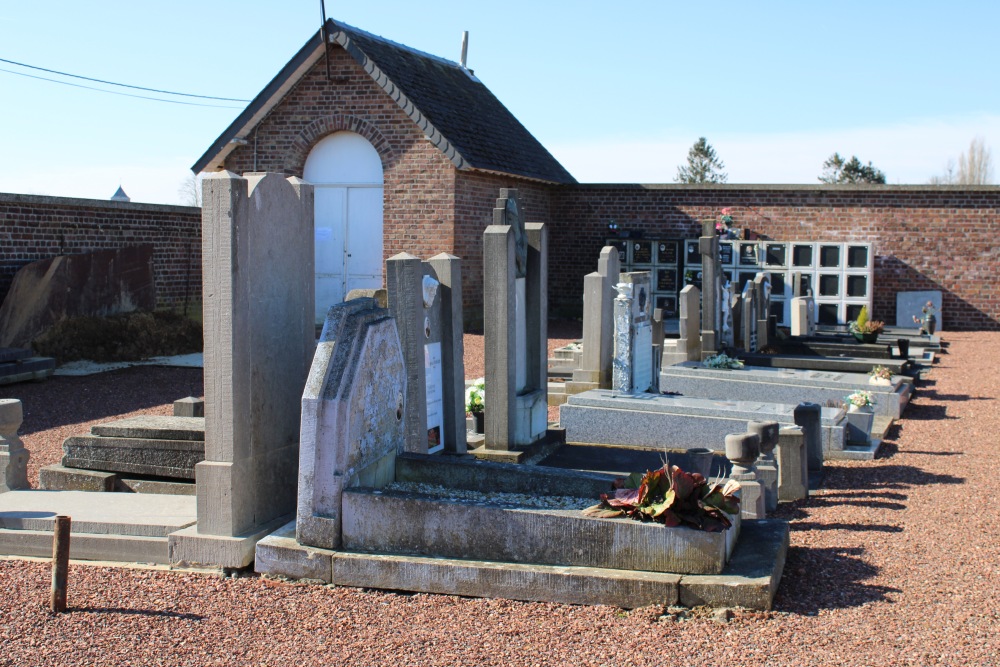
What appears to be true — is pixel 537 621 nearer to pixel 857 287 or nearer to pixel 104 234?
pixel 104 234

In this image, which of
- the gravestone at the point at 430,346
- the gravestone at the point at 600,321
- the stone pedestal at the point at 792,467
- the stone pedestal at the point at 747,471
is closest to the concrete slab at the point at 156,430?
the gravestone at the point at 430,346

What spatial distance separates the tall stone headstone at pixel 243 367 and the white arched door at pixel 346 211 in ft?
42.3

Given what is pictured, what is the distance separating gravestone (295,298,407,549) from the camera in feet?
16.3

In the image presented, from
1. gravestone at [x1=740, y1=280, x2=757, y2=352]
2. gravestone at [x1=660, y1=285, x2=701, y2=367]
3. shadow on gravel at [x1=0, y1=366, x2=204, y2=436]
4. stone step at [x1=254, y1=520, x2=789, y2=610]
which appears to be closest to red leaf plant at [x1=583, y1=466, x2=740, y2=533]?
stone step at [x1=254, y1=520, x2=789, y2=610]

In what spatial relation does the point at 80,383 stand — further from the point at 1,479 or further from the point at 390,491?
the point at 390,491

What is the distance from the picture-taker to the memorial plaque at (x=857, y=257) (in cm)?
1934

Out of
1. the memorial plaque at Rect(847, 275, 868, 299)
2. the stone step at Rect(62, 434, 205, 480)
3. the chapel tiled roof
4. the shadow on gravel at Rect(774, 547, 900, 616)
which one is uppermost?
the chapel tiled roof

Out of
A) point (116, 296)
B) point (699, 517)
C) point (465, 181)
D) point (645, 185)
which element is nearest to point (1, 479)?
point (699, 517)

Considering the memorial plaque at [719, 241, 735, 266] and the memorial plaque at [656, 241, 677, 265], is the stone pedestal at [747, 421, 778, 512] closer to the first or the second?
the memorial plaque at [719, 241, 735, 266]

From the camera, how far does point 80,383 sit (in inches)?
480

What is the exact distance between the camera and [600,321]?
10.0 meters

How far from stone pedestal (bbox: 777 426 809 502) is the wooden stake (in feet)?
14.7

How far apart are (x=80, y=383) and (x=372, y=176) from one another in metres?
7.58

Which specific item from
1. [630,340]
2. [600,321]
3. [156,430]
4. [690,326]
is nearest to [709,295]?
[690,326]
